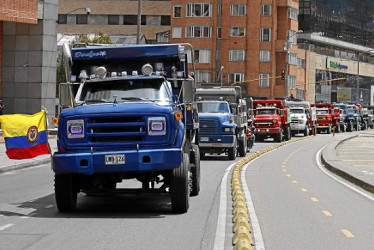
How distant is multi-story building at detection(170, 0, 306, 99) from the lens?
96562mm

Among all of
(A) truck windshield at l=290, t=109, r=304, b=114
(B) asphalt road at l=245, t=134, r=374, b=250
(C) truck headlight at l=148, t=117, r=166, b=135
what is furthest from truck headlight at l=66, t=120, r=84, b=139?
(A) truck windshield at l=290, t=109, r=304, b=114

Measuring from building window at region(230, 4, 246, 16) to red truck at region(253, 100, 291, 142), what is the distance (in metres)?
41.3

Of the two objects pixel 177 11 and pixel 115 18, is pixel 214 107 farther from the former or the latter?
pixel 115 18

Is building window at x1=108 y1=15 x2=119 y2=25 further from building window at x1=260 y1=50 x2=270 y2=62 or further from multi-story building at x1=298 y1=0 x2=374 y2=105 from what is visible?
building window at x1=260 y1=50 x2=270 y2=62

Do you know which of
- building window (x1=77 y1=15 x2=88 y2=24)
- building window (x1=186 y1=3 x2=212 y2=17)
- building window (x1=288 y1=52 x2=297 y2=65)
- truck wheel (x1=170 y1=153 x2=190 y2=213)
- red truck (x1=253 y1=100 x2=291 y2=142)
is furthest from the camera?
building window (x1=77 y1=15 x2=88 y2=24)

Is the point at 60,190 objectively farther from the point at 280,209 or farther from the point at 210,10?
the point at 210,10

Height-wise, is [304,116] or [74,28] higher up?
[74,28]

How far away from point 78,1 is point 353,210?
10387 cm

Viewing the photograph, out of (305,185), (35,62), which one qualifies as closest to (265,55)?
(35,62)

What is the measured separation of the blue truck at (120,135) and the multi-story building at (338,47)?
99698 millimetres

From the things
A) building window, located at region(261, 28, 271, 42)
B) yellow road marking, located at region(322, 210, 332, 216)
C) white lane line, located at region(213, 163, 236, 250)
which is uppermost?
building window, located at region(261, 28, 271, 42)

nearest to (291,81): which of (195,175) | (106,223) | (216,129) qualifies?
(216,129)

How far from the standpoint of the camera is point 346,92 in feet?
436

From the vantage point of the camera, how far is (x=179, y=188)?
1360cm
